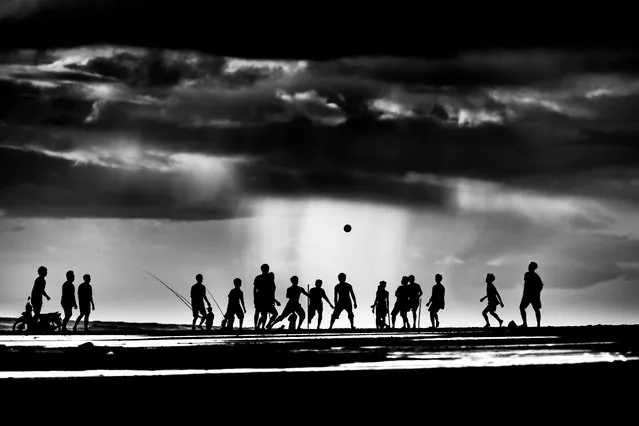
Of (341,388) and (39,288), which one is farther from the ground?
(39,288)

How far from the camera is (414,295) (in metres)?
42.9

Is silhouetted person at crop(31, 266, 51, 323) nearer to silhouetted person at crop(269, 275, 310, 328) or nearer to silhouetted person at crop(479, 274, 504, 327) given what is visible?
silhouetted person at crop(269, 275, 310, 328)

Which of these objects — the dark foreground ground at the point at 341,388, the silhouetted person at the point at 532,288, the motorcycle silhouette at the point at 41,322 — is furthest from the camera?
the motorcycle silhouette at the point at 41,322

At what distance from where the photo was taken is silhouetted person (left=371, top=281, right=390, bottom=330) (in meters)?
43.6

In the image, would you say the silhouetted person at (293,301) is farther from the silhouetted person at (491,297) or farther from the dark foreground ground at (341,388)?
the dark foreground ground at (341,388)

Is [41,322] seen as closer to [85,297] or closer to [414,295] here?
[85,297]

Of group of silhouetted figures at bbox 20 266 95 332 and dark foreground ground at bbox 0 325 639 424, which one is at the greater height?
group of silhouetted figures at bbox 20 266 95 332

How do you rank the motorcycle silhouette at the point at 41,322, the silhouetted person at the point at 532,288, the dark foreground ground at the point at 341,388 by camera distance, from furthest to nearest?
the motorcycle silhouette at the point at 41,322 → the silhouetted person at the point at 532,288 → the dark foreground ground at the point at 341,388

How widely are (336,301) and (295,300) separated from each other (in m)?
1.69

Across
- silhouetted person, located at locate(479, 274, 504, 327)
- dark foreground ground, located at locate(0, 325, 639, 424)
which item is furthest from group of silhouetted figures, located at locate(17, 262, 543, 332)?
dark foreground ground, located at locate(0, 325, 639, 424)

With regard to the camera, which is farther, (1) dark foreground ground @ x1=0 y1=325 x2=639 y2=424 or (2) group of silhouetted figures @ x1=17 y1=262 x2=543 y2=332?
(2) group of silhouetted figures @ x1=17 y1=262 x2=543 y2=332

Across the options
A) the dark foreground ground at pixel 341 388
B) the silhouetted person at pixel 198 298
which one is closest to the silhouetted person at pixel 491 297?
the silhouetted person at pixel 198 298

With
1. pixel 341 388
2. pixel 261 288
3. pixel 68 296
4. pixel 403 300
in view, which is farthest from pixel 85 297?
pixel 341 388

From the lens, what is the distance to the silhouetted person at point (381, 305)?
43.6m
